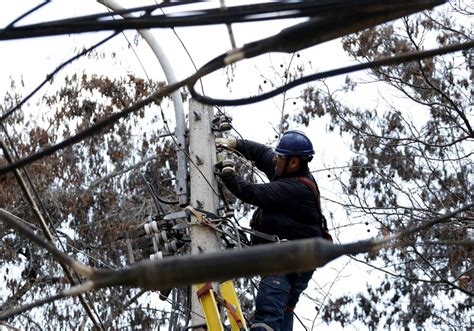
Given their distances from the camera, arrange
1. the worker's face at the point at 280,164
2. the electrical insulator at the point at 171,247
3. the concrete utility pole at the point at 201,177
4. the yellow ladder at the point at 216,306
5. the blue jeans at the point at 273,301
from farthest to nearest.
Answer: the worker's face at the point at 280,164 → the electrical insulator at the point at 171,247 → the concrete utility pole at the point at 201,177 → the blue jeans at the point at 273,301 → the yellow ladder at the point at 216,306

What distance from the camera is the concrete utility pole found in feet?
29.3

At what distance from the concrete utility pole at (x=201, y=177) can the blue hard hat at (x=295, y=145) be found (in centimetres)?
51

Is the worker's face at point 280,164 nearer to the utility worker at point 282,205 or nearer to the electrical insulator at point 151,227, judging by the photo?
the utility worker at point 282,205

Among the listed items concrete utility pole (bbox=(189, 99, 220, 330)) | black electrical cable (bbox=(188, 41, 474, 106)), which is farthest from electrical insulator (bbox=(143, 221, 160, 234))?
black electrical cable (bbox=(188, 41, 474, 106))

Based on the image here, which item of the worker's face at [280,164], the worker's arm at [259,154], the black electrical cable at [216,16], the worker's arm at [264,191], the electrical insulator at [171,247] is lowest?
the black electrical cable at [216,16]

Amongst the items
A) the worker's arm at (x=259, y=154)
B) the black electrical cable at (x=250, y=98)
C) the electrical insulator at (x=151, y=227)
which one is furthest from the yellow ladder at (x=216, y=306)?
the black electrical cable at (x=250, y=98)

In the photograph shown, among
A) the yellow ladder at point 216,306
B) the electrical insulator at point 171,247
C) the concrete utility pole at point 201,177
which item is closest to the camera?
the yellow ladder at point 216,306

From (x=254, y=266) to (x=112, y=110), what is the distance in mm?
15350

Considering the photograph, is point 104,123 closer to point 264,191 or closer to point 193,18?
point 193,18

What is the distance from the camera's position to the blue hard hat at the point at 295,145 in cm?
909

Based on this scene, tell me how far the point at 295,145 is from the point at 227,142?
1.82 feet

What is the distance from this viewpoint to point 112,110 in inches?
730

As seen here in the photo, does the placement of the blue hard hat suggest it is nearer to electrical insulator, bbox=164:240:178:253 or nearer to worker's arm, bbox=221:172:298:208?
worker's arm, bbox=221:172:298:208

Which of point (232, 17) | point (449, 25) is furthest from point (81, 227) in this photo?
point (232, 17)
